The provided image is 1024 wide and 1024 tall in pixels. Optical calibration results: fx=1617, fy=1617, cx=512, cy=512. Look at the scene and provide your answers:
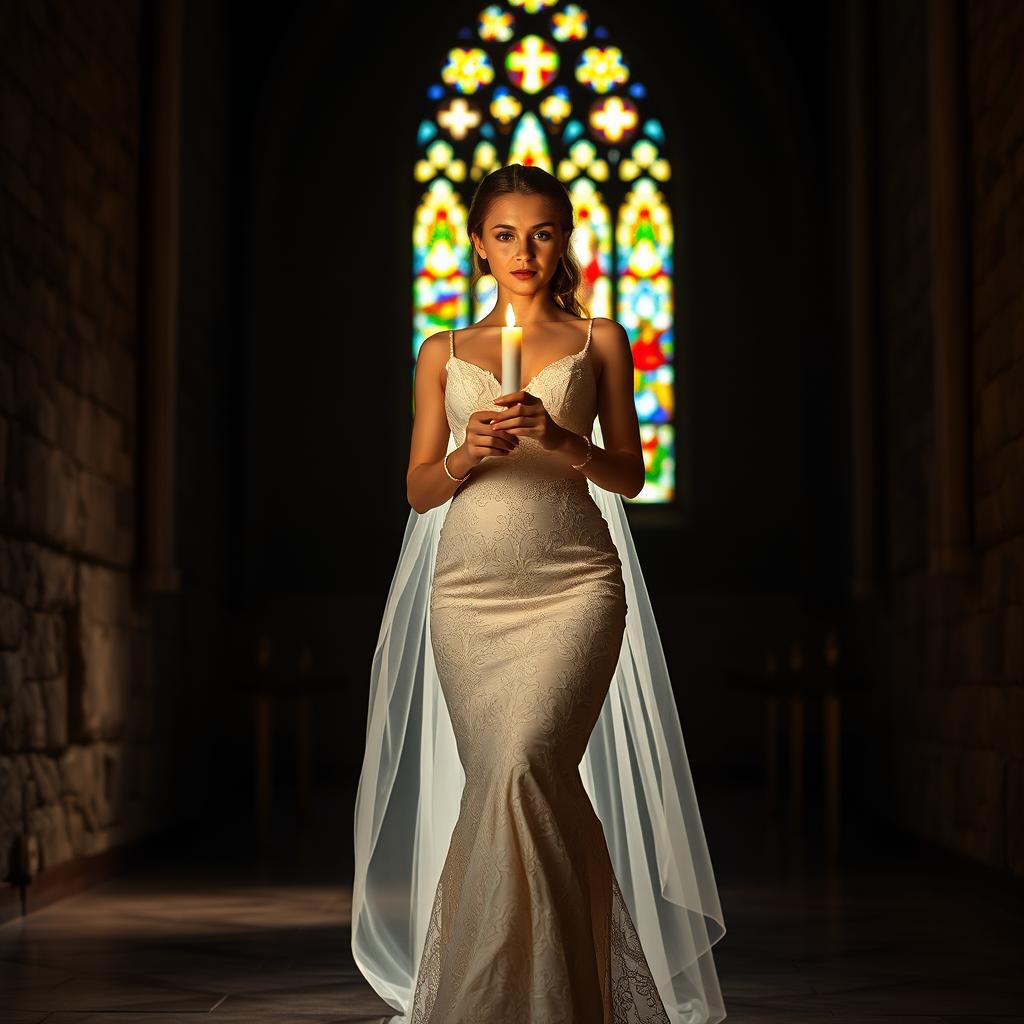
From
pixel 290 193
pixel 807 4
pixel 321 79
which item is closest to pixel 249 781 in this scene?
pixel 290 193

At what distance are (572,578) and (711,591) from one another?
26.4ft

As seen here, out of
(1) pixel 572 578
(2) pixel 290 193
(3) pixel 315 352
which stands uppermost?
(2) pixel 290 193

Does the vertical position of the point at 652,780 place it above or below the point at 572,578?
below

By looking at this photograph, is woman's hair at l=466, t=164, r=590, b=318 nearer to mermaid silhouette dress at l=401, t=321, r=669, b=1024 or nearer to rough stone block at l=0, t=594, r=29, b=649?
mermaid silhouette dress at l=401, t=321, r=669, b=1024

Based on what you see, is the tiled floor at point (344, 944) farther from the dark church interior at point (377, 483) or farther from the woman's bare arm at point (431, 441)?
the woman's bare arm at point (431, 441)

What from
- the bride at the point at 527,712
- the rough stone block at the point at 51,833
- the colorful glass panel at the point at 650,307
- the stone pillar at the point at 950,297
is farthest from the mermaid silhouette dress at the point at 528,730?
the colorful glass panel at the point at 650,307

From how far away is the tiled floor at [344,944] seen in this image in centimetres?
356

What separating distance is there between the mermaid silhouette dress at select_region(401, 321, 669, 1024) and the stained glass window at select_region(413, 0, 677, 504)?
27.1ft

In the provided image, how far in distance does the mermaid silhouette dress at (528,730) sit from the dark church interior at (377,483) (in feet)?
2.47

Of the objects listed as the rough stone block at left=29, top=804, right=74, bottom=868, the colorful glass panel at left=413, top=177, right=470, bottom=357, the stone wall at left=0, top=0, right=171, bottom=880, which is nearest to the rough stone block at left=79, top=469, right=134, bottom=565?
the stone wall at left=0, top=0, right=171, bottom=880

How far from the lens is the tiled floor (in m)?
3.56

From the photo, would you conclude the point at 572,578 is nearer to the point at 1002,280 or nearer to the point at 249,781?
the point at 1002,280

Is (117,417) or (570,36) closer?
(117,417)

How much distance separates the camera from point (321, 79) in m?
11.5
